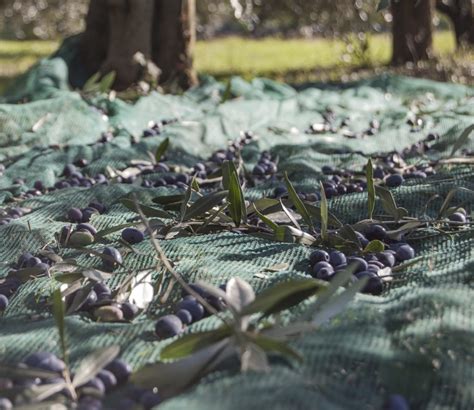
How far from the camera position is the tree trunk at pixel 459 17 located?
13820mm

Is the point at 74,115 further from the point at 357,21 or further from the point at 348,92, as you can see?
the point at 357,21

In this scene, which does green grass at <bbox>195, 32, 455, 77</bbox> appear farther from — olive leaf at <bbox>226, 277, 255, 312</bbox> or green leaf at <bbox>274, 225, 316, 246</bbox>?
olive leaf at <bbox>226, 277, 255, 312</bbox>

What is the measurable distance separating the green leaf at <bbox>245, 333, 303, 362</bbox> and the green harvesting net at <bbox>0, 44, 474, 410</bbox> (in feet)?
0.11

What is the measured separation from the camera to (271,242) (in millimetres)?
2838

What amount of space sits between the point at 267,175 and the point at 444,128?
1550 millimetres

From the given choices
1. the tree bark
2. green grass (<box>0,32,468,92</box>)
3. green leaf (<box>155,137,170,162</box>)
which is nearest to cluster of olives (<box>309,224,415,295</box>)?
green leaf (<box>155,137,170,162</box>)

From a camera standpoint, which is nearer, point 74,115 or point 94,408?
point 94,408

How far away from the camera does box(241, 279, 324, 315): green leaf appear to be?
187 cm

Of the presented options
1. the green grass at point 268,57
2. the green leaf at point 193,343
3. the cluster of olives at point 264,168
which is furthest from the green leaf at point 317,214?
the green grass at point 268,57

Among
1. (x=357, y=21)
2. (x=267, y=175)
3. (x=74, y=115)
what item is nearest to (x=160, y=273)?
(x=267, y=175)

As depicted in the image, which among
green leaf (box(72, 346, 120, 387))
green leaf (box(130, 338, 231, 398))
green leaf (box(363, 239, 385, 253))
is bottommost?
green leaf (box(363, 239, 385, 253))

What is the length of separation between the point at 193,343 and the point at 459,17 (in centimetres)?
1309

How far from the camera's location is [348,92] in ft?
22.6

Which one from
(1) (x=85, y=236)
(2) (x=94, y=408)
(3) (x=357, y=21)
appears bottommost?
(3) (x=357, y=21)
